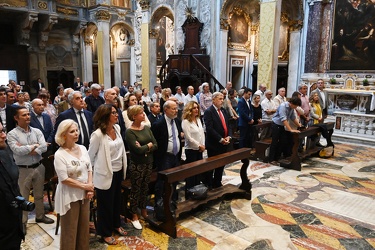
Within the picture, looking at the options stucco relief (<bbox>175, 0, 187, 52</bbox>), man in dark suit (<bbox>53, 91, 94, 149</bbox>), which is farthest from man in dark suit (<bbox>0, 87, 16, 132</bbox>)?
stucco relief (<bbox>175, 0, 187, 52</bbox>)

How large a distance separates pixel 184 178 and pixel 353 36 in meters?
9.86

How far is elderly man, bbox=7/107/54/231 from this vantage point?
3525mm

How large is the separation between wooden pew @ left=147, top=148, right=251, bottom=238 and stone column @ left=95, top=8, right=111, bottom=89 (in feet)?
43.4

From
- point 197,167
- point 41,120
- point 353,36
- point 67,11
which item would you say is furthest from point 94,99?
point 67,11

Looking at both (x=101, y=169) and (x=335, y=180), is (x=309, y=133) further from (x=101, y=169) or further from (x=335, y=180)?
(x=101, y=169)

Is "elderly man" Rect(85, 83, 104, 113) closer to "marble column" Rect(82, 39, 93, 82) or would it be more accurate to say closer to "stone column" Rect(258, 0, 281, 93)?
"stone column" Rect(258, 0, 281, 93)

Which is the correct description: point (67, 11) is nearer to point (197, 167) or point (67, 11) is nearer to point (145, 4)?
point (145, 4)

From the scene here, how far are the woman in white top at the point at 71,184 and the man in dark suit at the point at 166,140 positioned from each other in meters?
1.26

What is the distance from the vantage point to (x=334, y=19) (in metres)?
11.0

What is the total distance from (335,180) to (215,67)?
7537mm

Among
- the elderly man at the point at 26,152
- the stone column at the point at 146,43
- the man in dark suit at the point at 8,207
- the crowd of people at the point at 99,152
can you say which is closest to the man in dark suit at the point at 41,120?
the crowd of people at the point at 99,152

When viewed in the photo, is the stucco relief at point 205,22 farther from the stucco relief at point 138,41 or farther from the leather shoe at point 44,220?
the leather shoe at point 44,220

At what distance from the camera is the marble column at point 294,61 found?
12148mm

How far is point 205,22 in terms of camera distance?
40.0ft
